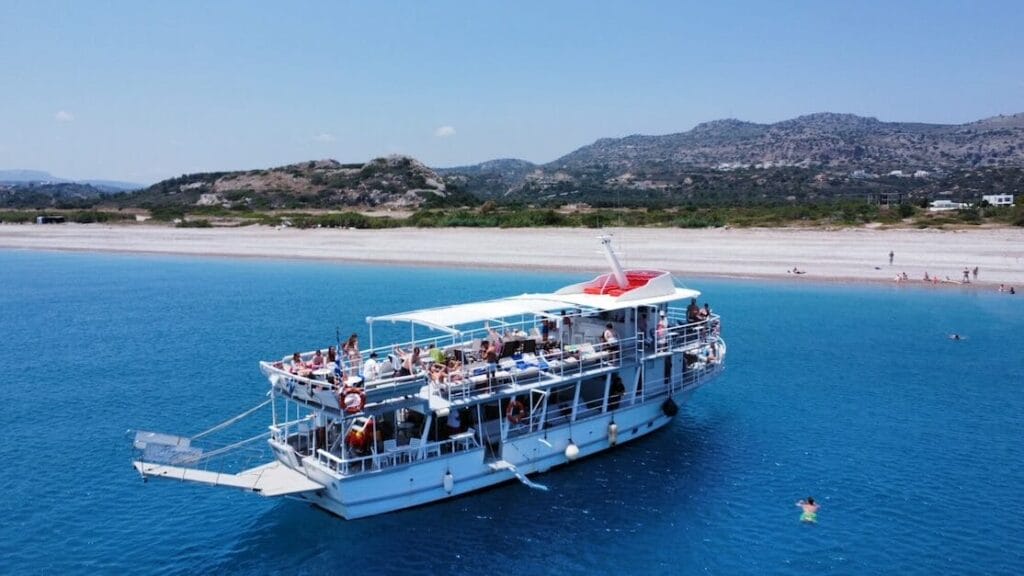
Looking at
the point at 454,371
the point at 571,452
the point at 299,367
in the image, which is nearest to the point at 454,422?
the point at 454,371

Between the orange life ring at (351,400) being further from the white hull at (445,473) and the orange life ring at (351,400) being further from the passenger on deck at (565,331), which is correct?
the passenger on deck at (565,331)

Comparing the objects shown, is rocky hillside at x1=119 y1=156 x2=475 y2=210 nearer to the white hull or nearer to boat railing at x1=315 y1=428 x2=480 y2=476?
the white hull

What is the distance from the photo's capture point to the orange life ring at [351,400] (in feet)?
51.8

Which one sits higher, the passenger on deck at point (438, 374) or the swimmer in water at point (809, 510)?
the passenger on deck at point (438, 374)

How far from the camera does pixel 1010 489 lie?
18875 millimetres

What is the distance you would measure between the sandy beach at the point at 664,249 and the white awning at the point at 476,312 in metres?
20.0

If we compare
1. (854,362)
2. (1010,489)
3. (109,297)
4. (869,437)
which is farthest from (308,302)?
(1010,489)

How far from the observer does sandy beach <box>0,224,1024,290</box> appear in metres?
54.1

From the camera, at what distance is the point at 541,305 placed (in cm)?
2081

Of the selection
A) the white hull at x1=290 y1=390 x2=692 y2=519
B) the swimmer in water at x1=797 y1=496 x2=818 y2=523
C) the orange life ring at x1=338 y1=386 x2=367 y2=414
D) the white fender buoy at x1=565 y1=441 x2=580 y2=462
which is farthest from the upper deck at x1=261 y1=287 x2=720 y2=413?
the swimmer in water at x1=797 y1=496 x2=818 y2=523

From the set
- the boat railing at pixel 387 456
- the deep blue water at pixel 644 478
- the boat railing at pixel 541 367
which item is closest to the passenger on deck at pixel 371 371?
the boat railing at pixel 541 367

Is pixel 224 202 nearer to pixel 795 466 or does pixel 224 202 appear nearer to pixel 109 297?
pixel 109 297

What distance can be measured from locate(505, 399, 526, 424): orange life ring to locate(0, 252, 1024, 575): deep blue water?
181cm

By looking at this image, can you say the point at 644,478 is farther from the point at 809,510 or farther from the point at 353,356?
the point at 353,356
